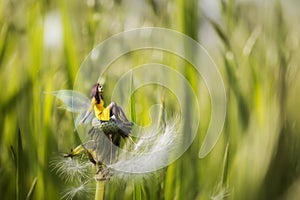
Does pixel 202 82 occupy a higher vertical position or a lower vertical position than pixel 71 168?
higher

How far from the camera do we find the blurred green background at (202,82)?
142cm

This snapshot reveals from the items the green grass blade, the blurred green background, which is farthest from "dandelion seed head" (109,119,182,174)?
the green grass blade

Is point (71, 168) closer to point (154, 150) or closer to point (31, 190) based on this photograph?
point (31, 190)

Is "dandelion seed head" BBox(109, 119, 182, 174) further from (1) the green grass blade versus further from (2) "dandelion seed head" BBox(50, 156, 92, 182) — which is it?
(1) the green grass blade

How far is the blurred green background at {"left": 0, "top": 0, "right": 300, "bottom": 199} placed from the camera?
142 cm

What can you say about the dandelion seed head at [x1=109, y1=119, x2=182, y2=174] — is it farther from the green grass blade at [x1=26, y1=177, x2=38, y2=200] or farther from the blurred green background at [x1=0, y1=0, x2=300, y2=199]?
the green grass blade at [x1=26, y1=177, x2=38, y2=200]

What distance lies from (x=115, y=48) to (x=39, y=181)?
1.52 feet

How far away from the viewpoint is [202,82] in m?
1.42

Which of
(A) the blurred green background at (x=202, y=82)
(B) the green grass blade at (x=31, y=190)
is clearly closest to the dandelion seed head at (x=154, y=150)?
(A) the blurred green background at (x=202, y=82)

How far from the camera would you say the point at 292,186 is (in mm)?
1440

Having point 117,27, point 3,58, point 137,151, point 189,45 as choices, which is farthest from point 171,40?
point 3,58

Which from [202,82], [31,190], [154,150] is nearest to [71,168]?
[31,190]

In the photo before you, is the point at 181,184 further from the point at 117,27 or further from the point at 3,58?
the point at 3,58

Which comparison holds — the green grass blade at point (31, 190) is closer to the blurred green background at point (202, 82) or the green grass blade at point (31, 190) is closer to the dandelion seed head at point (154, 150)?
the blurred green background at point (202, 82)
